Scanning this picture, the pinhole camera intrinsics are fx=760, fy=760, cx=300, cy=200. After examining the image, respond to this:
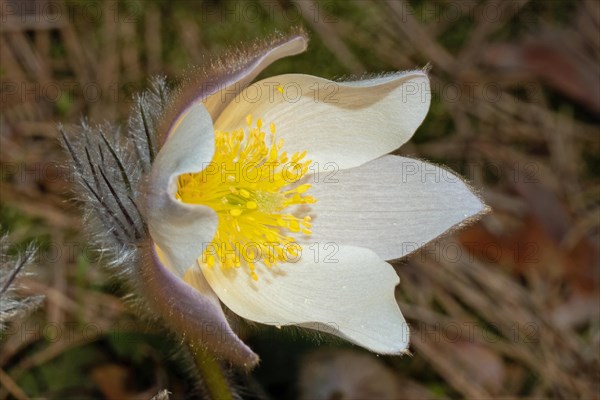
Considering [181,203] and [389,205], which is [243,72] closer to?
[181,203]

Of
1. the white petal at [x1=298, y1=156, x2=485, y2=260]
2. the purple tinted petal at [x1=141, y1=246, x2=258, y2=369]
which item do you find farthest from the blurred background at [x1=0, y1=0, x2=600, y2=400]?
the purple tinted petal at [x1=141, y1=246, x2=258, y2=369]

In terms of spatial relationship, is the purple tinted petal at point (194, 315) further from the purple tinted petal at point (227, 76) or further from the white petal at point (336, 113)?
the white petal at point (336, 113)

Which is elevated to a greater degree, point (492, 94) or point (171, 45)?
point (171, 45)

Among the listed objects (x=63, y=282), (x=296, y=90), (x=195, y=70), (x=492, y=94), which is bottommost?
(x=492, y=94)

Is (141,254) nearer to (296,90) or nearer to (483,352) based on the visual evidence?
(296,90)

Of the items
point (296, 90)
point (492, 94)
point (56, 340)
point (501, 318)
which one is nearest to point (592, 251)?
point (501, 318)

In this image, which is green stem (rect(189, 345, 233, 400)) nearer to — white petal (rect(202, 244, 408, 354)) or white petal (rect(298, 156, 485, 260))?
white petal (rect(202, 244, 408, 354))
